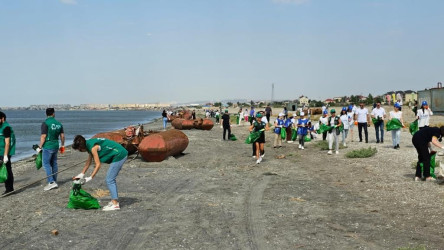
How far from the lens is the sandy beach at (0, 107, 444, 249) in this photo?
7023mm

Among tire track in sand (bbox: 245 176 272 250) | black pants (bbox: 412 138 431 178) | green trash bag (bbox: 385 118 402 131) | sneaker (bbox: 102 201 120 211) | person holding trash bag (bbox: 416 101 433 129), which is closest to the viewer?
tire track in sand (bbox: 245 176 272 250)

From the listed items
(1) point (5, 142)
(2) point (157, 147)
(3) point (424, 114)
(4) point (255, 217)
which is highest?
(3) point (424, 114)

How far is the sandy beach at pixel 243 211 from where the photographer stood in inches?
277

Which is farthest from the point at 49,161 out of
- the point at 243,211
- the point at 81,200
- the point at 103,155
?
the point at 243,211

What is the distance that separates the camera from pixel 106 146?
28.5 ft

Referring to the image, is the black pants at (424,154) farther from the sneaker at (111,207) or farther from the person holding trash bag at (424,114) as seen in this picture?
the sneaker at (111,207)

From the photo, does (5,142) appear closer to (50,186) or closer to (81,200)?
(50,186)

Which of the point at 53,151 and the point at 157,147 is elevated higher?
the point at 53,151

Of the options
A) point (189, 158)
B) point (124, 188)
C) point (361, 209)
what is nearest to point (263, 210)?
point (361, 209)

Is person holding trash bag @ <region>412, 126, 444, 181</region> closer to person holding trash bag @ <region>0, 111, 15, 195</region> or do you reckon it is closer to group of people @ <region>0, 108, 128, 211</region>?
group of people @ <region>0, 108, 128, 211</region>

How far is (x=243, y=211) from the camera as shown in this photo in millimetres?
8953

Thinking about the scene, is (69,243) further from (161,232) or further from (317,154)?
(317,154)

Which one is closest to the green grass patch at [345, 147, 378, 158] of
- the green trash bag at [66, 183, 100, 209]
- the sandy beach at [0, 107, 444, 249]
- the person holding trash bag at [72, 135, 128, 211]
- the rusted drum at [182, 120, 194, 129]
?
the sandy beach at [0, 107, 444, 249]

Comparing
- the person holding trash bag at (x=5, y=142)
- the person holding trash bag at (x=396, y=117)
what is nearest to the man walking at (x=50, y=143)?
the person holding trash bag at (x=5, y=142)
